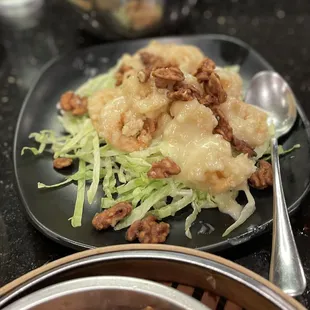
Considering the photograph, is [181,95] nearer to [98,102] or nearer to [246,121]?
[246,121]

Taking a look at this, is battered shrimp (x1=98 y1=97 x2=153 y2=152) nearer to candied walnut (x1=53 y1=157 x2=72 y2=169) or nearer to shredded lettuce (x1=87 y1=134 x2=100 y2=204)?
shredded lettuce (x1=87 y1=134 x2=100 y2=204)

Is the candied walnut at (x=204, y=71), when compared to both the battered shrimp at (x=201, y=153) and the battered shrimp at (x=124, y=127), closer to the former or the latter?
the battered shrimp at (x=201, y=153)

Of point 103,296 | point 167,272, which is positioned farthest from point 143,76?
point 103,296

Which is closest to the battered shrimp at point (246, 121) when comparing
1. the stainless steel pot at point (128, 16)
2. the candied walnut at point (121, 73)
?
the candied walnut at point (121, 73)

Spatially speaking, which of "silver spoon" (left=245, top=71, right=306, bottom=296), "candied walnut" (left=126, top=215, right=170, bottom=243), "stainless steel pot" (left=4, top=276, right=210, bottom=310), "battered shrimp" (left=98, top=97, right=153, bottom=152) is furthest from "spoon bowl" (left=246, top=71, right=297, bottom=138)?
"stainless steel pot" (left=4, top=276, right=210, bottom=310)

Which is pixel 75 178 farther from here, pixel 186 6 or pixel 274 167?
pixel 186 6

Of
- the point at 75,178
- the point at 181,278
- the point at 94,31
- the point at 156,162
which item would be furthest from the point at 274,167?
the point at 94,31
